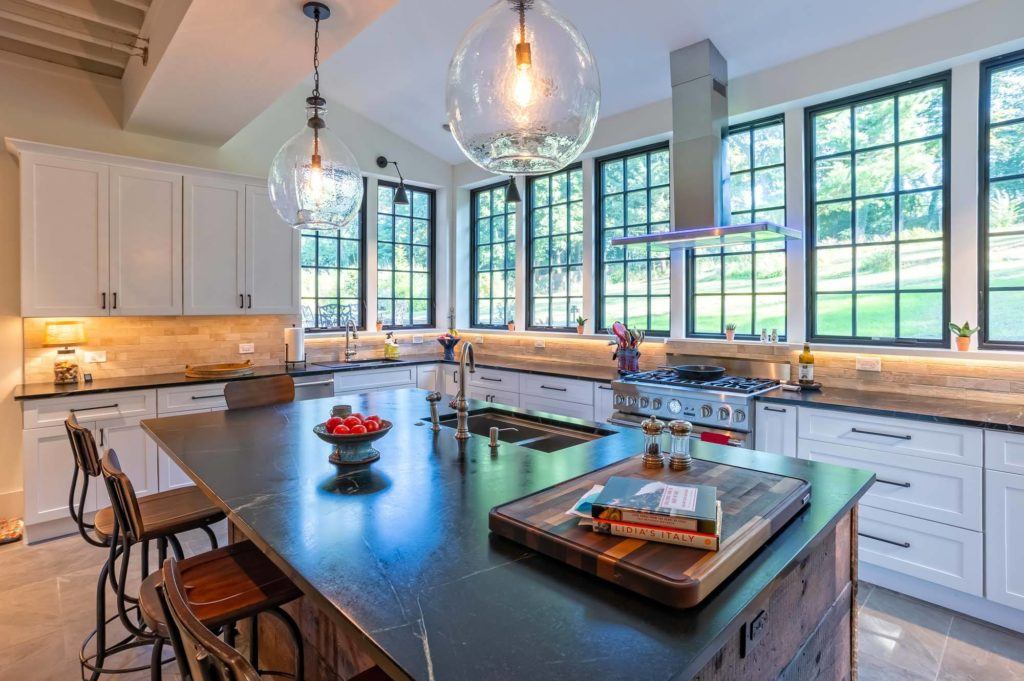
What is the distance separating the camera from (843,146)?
360cm

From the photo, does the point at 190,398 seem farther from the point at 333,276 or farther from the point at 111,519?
the point at 333,276

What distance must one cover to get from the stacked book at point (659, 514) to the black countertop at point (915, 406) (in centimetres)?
206

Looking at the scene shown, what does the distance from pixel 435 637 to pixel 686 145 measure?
144 inches

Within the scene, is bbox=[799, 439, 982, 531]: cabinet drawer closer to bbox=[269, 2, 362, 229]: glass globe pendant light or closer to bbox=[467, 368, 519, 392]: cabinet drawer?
bbox=[467, 368, 519, 392]: cabinet drawer

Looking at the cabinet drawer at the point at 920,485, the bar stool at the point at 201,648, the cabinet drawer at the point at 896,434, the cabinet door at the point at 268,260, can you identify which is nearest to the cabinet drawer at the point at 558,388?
the cabinet drawer at the point at 896,434

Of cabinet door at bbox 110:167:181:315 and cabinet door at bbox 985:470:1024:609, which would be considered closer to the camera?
cabinet door at bbox 985:470:1024:609

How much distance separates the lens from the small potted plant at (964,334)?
3008 mm

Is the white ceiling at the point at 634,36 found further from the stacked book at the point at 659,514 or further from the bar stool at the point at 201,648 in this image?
the bar stool at the point at 201,648

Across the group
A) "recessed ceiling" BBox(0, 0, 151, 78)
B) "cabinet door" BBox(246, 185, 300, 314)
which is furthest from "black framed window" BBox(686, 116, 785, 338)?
"recessed ceiling" BBox(0, 0, 151, 78)

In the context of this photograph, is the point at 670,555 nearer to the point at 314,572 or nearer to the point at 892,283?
the point at 314,572

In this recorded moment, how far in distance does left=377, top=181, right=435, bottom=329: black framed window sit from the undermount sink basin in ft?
11.0

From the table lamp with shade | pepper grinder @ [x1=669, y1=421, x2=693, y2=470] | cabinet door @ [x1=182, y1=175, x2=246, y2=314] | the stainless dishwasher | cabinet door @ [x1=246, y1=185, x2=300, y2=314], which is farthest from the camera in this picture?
cabinet door @ [x1=246, y1=185, x2=300, y2=314]

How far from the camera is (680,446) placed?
1.63 metres

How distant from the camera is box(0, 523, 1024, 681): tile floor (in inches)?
87.7
